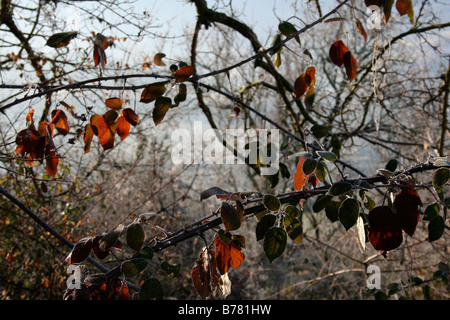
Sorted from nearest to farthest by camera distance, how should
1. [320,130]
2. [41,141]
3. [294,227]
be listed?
[294,227]
[41,141]
[320,130]

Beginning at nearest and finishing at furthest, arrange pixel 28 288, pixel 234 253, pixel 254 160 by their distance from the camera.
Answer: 1. pixel 234 253
2. pixel 254 160
3. pixel 28 288

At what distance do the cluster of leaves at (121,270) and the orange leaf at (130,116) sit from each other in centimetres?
24

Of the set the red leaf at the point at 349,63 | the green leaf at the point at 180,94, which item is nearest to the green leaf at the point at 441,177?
the red leaf at the point at 349,63

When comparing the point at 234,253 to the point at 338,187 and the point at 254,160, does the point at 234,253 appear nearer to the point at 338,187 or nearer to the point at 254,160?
the point at 338,187

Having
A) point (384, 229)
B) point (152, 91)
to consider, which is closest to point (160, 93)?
point (152, 91)

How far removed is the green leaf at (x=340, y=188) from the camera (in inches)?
23.5

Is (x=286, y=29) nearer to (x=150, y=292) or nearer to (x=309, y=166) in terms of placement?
(x=309, y=166)

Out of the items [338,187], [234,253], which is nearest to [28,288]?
[234,253]

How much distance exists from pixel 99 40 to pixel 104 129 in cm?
24

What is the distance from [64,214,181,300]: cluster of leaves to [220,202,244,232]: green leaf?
15cm

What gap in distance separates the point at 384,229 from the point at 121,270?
0.42 m

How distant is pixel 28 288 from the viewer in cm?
232

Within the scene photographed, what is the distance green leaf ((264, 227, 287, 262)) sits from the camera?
0.61 metres

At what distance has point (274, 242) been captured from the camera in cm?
61
